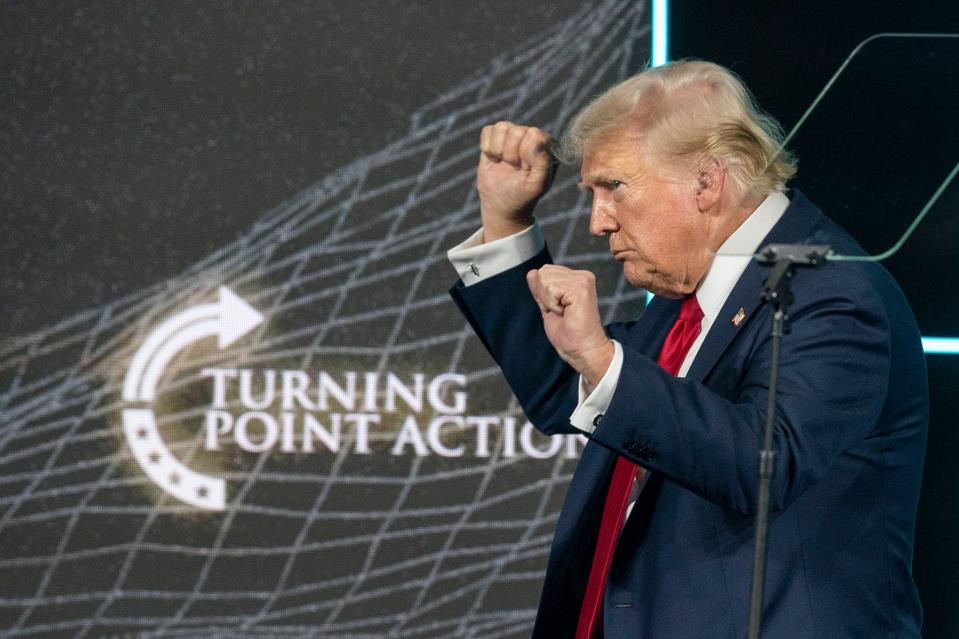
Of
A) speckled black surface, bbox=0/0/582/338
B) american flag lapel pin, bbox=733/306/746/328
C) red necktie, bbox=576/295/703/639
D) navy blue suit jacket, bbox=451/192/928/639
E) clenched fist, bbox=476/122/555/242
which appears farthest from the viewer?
A: speckled black surface, bbox=0/0/582/338

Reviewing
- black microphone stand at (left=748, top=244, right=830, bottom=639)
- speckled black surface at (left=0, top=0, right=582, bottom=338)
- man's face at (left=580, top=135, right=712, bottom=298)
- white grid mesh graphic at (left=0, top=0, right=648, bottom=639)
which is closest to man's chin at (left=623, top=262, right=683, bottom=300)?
man's face at (left=580, top=135, right=712, bottom=298)

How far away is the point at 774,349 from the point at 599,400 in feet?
0.67

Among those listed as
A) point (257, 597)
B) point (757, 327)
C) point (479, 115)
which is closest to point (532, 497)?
point (257, 597)

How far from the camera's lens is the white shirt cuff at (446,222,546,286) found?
1.79 m

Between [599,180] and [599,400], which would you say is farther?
[599,180]

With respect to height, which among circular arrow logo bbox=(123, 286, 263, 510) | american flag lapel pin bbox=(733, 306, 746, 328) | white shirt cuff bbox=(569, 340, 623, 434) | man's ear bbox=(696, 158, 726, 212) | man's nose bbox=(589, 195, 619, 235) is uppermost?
circular arrow logo bbox=(123, 286, 263, 510)

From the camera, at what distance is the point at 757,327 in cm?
145

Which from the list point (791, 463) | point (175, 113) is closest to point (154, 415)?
point (175, 113)

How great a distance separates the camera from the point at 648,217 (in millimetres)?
1576

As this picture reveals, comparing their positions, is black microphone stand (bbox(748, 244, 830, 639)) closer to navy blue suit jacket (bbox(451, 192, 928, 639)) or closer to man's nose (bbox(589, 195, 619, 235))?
navy blue suit jacket (bbox(451, 192, 928, 639))

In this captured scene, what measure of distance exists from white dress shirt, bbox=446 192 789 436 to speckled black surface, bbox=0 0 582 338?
29.8 inches

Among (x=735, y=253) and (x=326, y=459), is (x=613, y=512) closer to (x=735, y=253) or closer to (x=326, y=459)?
(x=735, y=253)

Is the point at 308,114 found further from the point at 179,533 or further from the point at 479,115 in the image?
the point at 179,533

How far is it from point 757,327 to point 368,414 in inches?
46.3
